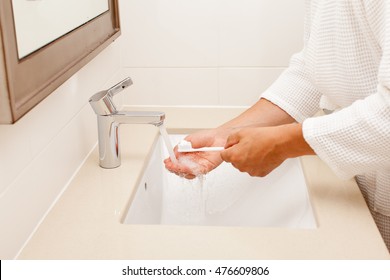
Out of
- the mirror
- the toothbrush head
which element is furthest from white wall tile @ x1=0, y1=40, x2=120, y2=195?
the toothbrush head

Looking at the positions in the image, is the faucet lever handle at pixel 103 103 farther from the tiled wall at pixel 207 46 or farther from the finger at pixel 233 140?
the tiled wall at pixel 207 46

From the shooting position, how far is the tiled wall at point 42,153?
773 mm

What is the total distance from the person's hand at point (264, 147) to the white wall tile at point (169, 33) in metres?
0.45

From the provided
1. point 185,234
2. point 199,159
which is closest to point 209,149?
point 199,159

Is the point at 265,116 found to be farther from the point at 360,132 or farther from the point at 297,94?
the point at 360,132

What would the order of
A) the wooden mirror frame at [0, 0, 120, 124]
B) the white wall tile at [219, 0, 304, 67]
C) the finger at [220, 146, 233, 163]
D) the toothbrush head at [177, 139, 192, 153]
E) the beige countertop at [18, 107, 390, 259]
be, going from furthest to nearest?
the white wall tile at [219, 0, 304, 67]
the toothbrush head at [177, 139, 192, 153]
the finger at [220, 146, 233, 163]
the beige countertop at [18, 107, 390, 259]
the wooden mirror frame at [0, 0, 120, 124]

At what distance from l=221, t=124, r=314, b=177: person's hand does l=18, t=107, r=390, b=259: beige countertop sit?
4.6 inches

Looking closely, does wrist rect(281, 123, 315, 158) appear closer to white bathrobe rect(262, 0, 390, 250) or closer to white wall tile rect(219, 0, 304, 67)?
white bathrobe rect(262, 0, 390, 250)

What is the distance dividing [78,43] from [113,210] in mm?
319

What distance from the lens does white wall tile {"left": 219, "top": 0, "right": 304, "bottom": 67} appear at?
135 cm

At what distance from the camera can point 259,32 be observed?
1369 millimetres

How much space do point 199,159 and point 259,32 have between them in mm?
447

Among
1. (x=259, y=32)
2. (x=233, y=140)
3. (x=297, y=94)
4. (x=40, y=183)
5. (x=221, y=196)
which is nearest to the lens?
(x=40, y=183)
